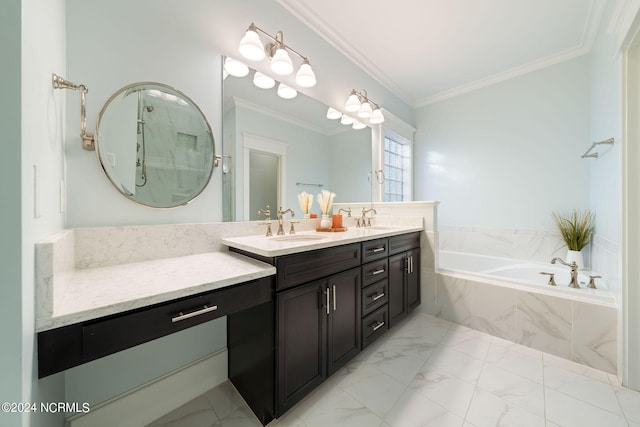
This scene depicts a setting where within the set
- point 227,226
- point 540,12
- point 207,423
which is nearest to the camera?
point 207,423

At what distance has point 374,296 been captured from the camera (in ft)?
5.41

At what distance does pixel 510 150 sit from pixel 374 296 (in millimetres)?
2460

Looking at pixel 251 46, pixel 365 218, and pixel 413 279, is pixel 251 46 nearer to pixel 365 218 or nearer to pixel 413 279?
pixel 365 218

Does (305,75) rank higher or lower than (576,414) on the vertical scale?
higher

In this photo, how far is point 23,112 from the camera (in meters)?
0.51

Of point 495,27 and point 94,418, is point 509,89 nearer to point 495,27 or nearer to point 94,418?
point 495,27

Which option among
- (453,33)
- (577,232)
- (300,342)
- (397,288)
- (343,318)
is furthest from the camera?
(577,232)

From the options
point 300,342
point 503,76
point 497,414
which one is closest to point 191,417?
point 300,342

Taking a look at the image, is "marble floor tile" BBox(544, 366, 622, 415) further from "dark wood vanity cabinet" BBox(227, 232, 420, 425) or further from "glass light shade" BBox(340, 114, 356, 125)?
"glass light shade" BBox(340, 114, 356, 125)

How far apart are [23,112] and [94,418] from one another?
1.26 m

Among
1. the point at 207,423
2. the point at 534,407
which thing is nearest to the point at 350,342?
the point at 207,423

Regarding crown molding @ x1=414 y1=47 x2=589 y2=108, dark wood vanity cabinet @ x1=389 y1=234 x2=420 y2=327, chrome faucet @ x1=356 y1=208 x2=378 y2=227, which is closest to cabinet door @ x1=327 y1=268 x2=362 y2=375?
dark wood vanity cabinet @ x1=389 y1=234 x2=420 y2=327

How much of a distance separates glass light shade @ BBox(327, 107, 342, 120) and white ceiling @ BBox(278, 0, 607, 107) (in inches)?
24.3
